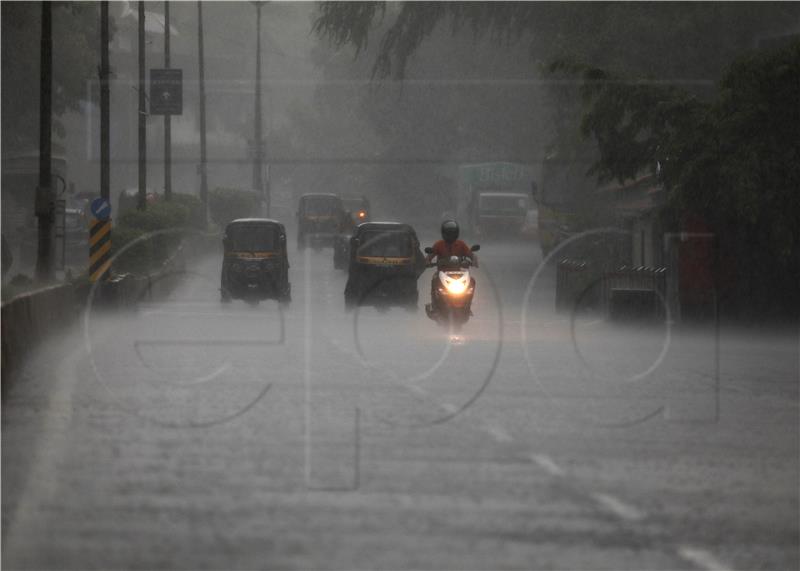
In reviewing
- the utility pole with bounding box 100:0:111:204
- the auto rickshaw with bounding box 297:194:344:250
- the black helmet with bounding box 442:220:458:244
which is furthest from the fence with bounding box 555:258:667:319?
the auto rickshaw with bounding box 297:194:344:250

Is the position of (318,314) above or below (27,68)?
below

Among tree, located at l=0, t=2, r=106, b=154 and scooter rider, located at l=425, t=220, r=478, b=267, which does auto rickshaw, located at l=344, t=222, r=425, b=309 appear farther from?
tree, located at l=0, t=2, r=106, b=154

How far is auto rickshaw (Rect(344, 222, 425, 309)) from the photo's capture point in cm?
3772

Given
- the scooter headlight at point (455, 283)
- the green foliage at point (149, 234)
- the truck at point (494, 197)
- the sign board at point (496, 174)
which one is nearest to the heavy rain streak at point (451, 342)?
the scooter headlight at point (455, 283)

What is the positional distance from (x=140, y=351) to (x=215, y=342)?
231 centimetres

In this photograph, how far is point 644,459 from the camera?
42.9 ft

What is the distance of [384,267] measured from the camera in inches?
1508

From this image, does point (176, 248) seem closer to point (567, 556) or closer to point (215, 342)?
point (215, 342)

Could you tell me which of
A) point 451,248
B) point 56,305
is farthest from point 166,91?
point 56,305

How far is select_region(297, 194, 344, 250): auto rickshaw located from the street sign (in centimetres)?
811

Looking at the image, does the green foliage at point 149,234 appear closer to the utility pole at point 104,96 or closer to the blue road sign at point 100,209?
the utility pole at point 104,96

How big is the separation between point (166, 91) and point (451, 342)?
3794 centimetres

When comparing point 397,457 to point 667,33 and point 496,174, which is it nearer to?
point 667,33

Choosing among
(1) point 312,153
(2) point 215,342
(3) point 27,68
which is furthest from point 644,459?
(1) point 312,153
